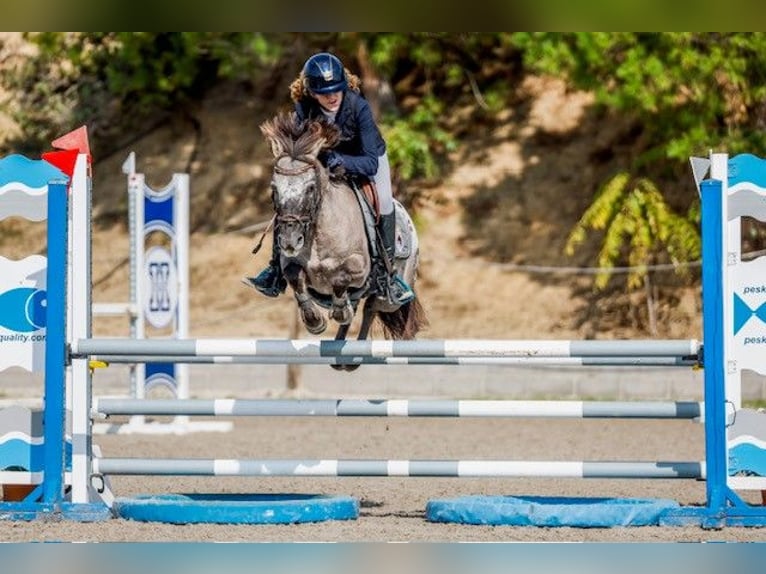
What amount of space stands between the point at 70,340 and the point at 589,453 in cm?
426

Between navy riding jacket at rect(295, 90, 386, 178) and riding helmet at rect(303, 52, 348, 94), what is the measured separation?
A: 81mm

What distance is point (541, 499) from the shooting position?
6.69 metres

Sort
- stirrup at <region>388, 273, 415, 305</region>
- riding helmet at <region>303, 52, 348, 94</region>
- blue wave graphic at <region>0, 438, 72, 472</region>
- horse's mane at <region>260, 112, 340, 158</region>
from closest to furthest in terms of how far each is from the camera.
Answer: horse's mane at <region>260, 112, 340, 158</region>
riding helmet at <region>303, 52, 348, 94</region>
blue wave graphic at <region>0, 438, 72, 472</region>
stirrup at <region>388, 273, 415, 305</region>

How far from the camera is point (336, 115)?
653 cm

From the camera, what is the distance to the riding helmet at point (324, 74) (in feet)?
20.8

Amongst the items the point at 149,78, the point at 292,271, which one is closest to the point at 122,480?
the point at 292,271

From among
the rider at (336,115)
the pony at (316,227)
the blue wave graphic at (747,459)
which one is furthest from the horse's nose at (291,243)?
the blue wave graphic at (747,459)

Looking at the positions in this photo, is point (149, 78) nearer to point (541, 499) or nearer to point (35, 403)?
point (35, 403)

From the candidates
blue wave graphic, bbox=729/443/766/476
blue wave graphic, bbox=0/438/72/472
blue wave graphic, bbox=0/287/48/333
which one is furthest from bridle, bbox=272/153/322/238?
blue wave graphic, bbox=729/443/766/476

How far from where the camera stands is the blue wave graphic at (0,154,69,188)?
21.7ft

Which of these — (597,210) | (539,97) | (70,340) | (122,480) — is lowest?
(122,480)

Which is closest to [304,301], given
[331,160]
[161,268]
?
[331,160]

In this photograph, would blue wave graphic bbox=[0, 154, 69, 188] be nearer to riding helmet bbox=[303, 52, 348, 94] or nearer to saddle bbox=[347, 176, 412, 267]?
riding helmet bbox=[303, 52, 348, 94]

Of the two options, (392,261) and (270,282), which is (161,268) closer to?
(392,261)
